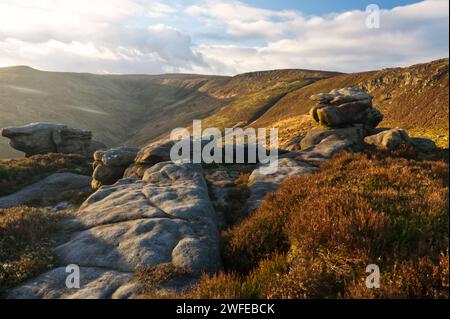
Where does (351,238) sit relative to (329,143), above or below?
below

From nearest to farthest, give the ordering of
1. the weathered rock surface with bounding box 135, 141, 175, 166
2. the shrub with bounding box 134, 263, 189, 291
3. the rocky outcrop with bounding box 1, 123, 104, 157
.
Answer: the shrub with bounding box 134, 263, 189, 291, the weathered rock surface with bounding box 135, 141, 175, 166, the rocky outcrop with bounding box 1, 123, 104, 157

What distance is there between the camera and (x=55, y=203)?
58.2 ft

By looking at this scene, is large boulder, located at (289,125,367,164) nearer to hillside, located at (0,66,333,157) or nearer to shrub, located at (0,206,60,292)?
shrub, located at (0,206,60,292)

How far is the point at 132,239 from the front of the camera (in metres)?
9.90

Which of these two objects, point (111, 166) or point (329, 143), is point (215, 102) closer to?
point (329, 143)

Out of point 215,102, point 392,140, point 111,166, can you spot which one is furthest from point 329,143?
point 215,102

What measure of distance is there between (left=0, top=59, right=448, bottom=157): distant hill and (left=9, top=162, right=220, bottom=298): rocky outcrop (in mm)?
29026

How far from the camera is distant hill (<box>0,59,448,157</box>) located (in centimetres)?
5434

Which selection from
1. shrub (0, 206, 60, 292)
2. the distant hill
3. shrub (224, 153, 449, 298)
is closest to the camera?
shrub (224, 153, 449, 298)

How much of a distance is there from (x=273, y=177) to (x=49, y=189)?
13.4 m

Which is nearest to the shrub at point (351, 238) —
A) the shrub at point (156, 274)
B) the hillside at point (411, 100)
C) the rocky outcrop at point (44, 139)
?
the shrub at point (156, 274)

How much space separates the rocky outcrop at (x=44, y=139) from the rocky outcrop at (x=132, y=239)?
2551 centimetres

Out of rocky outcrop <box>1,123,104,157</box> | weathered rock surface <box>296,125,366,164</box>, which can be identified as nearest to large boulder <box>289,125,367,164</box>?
weathered rock surface <box>296,125,366,164</box>
